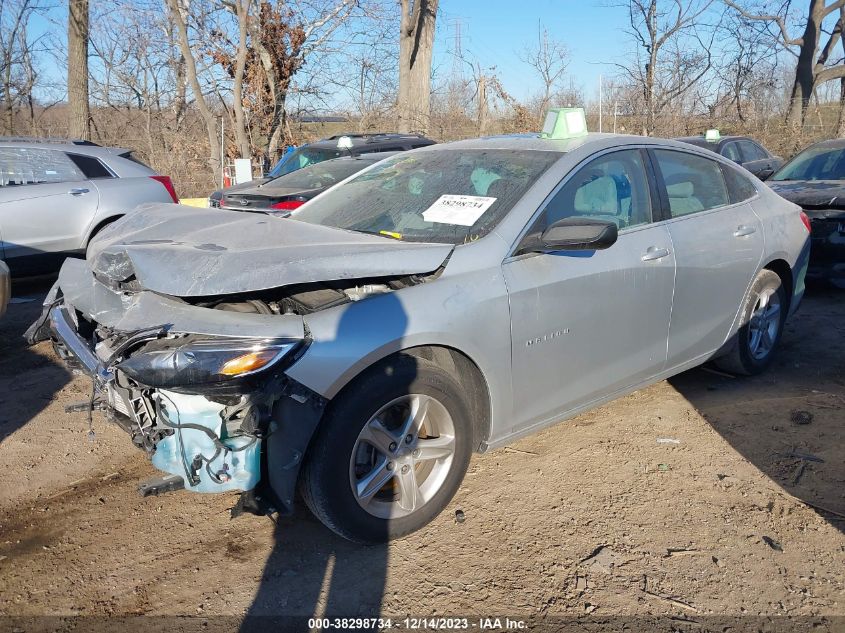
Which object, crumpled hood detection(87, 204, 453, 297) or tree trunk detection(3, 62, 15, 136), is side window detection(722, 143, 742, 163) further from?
tree trunk detection(3, 62, 15, 136)

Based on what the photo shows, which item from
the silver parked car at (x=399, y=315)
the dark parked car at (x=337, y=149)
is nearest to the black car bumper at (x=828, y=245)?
the silver parked car at (x=399, y=315)

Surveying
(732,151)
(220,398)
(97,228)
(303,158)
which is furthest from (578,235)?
(732,151)

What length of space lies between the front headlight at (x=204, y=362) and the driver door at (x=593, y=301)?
3.85 feet

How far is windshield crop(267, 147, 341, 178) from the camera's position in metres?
9.98

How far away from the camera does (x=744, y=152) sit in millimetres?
12102

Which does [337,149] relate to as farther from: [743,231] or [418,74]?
[418,74]

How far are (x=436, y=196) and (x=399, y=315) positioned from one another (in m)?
1.07

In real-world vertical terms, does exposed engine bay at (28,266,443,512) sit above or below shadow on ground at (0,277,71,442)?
above

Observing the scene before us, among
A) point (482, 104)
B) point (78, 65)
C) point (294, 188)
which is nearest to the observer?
point (294, 188)

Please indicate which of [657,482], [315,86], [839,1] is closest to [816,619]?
[657,482]

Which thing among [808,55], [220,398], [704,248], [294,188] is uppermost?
[808,55]

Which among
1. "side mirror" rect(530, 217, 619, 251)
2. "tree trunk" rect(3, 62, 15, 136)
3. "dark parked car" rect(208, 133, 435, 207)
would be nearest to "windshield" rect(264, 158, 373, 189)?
"dark parked car" rect(208, 133, 435, 207)

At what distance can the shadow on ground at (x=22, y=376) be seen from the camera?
4332 mm

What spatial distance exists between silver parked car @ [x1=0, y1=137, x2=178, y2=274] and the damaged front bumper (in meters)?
5.49
